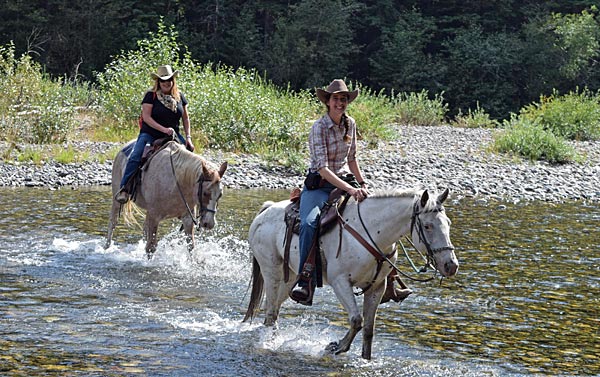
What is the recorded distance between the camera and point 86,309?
917 cm

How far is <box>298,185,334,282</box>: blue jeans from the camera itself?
24.7ft

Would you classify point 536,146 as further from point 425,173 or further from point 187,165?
point 187,165

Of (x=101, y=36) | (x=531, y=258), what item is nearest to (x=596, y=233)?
(x=531, y=258)

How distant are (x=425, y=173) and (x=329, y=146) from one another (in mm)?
14450

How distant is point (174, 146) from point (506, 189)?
10861 mm

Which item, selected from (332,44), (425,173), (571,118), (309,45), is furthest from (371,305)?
(332,44)

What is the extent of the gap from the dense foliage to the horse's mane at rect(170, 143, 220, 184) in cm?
3029

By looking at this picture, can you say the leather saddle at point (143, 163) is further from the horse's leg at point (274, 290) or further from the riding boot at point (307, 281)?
the riding boot at point (307, 281)

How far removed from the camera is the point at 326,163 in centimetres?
761

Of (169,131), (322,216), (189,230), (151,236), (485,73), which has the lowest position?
(151,236)

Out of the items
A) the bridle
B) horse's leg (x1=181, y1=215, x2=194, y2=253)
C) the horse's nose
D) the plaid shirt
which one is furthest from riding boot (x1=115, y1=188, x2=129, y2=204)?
the horse's nose

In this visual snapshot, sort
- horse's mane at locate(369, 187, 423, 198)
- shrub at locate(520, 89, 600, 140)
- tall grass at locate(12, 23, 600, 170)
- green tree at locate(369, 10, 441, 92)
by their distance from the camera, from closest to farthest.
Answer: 1. horse's mane at locate(369, 187, 423, 198)
2. tall grass at locate(12, 23, 600, 170)
3. shrub at locate(520, 89, 600, 140)
4. green tree at locate(369, 10, 441, 92)

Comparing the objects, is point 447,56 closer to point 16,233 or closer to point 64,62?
point 64,62

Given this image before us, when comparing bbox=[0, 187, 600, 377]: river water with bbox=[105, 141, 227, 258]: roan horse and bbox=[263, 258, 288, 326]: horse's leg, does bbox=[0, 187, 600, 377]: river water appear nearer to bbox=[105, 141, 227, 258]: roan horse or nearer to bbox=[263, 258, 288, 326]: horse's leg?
bbox=[263, 258, 288, 326]: horse's leg
